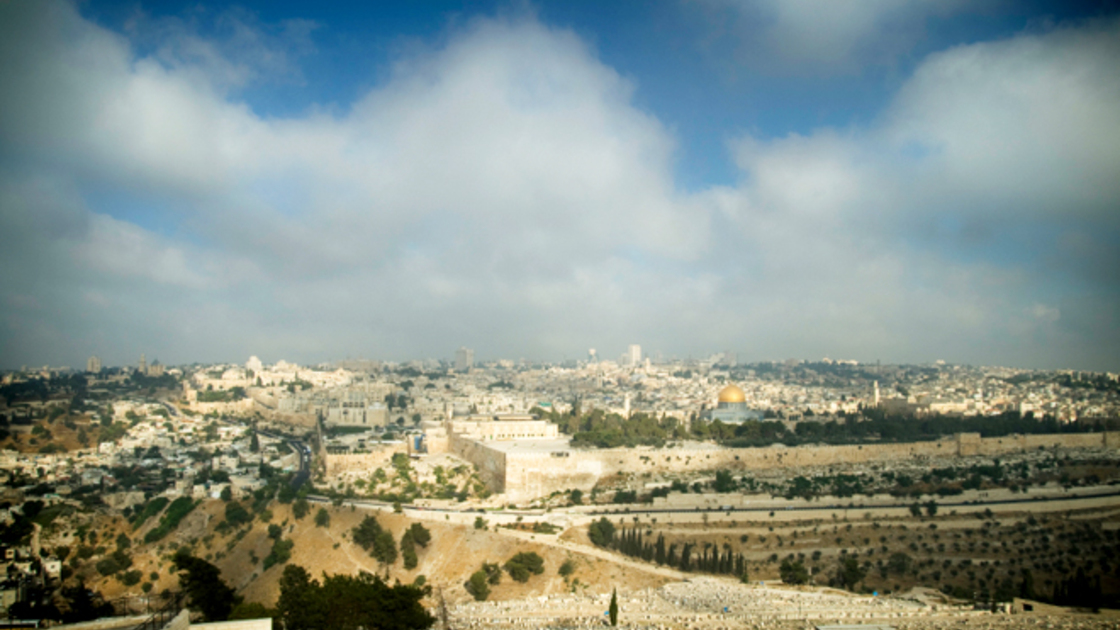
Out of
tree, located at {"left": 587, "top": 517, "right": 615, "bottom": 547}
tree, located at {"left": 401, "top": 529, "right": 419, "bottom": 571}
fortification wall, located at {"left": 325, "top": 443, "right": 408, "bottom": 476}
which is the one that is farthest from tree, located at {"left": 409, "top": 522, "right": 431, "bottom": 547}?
fortification wall, located at {"left": 325, "top": 443, "right": 408, "bottom": 476}

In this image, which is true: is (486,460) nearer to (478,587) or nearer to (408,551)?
(408,551)

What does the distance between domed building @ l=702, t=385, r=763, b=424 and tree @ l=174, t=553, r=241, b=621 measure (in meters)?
35.0

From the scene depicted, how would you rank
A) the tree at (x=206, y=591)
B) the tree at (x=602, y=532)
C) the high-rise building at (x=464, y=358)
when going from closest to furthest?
the tree at (x=206, y=591) → the tree at (x=602, y=532) → the high-rise building at (x=464, y=358)

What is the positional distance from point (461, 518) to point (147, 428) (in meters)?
22.5

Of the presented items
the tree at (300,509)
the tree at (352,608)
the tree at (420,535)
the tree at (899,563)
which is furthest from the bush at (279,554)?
the tree at (899,563)

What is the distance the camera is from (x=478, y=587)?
19.5m

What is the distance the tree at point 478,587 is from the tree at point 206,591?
20.4ft

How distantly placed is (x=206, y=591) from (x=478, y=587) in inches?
274

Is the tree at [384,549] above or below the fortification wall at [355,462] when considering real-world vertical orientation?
below

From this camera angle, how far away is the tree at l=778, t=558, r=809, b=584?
2145 cm

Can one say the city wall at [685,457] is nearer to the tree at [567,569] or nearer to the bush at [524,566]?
the bush at [524,566]

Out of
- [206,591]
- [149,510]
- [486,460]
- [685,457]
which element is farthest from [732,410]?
[206,591]

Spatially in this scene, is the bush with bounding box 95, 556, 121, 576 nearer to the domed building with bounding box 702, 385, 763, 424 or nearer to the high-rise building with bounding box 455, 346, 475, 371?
the domed building with bounding box 702, 385, 763, 424

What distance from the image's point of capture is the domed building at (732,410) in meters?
47.0
